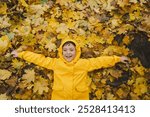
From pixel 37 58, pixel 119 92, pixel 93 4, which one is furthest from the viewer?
pixel 93 4

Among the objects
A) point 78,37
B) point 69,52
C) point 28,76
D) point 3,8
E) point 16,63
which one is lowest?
point 28,76

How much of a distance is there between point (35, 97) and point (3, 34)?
689 millimetres

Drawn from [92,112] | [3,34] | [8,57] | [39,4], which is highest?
[39,4]

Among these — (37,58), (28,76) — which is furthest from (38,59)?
(28,76)

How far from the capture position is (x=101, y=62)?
355cm

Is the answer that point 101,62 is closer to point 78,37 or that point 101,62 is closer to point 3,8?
point 78,37

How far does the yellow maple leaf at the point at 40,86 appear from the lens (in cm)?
355

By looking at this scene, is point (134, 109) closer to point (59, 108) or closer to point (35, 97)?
point (59, 108)

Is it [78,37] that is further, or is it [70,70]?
[78,37]

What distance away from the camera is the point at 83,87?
11.7ft

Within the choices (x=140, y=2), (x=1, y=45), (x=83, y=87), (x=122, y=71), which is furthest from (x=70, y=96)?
(x=140, y=2)

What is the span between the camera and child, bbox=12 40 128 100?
11.6ft

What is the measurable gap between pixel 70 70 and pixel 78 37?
355 millimetres

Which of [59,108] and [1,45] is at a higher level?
[1,45]
